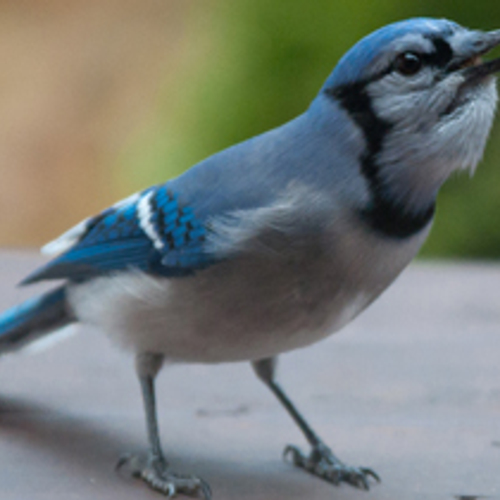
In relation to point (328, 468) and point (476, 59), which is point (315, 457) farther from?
point (476, 59)

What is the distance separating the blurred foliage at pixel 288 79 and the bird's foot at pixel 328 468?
1681 mm

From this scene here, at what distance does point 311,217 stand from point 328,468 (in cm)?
45

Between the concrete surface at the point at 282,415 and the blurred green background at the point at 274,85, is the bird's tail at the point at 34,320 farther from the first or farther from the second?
the blurred green background at the point at 274,85

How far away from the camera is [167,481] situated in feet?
5.17

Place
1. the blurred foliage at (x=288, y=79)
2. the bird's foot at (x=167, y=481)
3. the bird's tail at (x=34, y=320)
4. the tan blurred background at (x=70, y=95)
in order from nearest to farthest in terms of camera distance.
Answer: the bird's foot at (x=167, y=481) < the bird's tail at (x=34, y=320) < the blurred foliage at (x=288, y=79) < the tan blurred background at (x=70, y=95)

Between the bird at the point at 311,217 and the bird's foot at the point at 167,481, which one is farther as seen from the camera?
the bird's foot at the point at 167,481

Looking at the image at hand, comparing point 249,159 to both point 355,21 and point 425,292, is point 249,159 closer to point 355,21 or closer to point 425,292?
point 425,292

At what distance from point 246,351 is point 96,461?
32 cm

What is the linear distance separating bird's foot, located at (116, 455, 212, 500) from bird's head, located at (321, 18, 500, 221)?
1.72 feet

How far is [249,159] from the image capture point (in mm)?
1587

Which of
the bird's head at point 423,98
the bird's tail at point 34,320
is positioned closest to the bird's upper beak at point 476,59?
the bird's head at point 423,98

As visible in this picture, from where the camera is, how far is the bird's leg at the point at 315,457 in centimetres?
165

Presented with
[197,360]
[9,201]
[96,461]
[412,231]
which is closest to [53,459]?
[96,461]

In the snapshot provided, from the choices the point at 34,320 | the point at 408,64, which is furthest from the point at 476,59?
the point at 34,320
